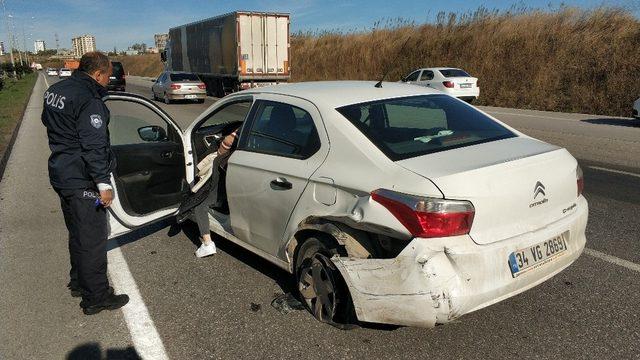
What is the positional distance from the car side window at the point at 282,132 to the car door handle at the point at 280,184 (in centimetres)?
18

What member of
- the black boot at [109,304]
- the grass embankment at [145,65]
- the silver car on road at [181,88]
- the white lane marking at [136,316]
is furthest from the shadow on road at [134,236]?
the grass embankment at [145,65]

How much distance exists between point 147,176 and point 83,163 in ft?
4.05

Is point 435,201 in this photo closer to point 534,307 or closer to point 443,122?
point 443,122

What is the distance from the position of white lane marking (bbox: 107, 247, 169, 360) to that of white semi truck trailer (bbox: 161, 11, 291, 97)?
19099 mm

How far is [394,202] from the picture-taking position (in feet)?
8.72

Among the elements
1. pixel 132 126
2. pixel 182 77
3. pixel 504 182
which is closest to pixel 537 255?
pixel 504 182

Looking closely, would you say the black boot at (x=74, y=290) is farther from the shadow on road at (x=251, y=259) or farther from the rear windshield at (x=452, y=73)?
the rear windshield at (x=452, y=73)

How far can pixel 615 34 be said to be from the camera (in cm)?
2033

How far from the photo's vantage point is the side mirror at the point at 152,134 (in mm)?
4753

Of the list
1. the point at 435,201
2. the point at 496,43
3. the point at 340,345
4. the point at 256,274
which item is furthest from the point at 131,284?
the point at 496,43

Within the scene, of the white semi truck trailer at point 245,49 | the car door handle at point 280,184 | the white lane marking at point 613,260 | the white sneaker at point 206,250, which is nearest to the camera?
the car door handle at point 280,184

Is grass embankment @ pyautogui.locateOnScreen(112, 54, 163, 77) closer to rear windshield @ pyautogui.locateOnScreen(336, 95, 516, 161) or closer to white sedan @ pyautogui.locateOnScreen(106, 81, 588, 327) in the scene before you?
white sedan @ pyautogui.locateOnScreen(106, 81, 588, 327)

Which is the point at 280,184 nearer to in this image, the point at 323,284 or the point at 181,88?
the point at 323,284

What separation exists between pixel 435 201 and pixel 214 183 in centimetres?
209
